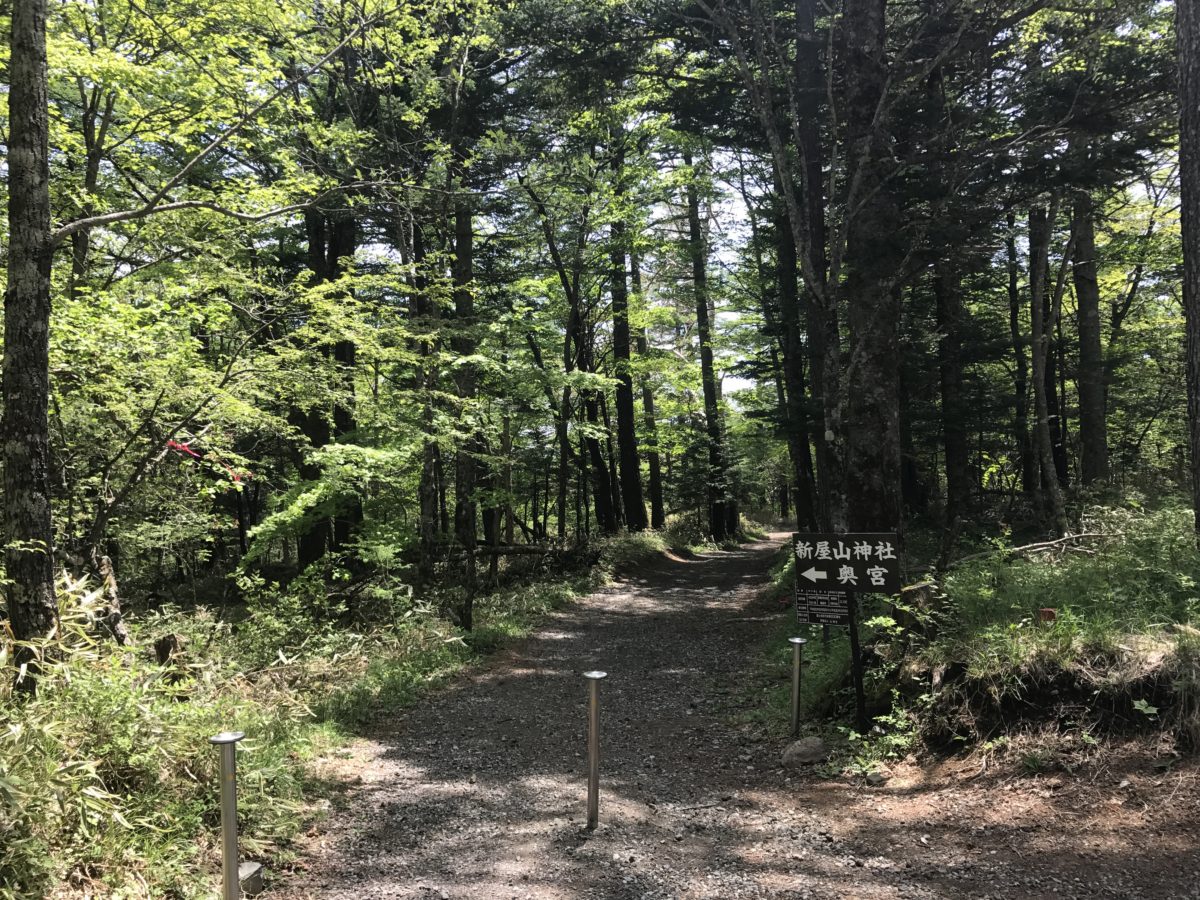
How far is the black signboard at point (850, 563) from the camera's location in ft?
18.5

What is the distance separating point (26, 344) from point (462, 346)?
25.7 ft

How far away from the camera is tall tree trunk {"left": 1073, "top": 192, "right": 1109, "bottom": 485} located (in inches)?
539

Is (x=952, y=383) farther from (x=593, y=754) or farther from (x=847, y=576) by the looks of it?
(x=593, y=754)

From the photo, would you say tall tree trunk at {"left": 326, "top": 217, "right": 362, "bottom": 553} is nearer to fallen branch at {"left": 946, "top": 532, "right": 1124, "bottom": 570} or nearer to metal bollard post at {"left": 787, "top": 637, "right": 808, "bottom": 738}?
metal bollard post at {"left": 787, "top": 637, "right": 808, "bottom": 738}

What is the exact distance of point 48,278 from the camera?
4.59 metres

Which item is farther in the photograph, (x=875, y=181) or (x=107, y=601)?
(x=875, y=181)

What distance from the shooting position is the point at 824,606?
5941mm

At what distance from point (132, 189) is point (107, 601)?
7.09 m

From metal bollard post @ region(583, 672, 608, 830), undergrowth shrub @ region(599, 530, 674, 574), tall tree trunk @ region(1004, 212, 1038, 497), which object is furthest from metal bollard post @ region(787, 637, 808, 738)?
tall tree trunk @ region(1004, 212, 1038, 497)

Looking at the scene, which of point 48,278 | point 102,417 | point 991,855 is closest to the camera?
point 991,855

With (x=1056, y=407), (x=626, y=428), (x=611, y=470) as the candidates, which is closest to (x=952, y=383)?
(x=1056, y=407)

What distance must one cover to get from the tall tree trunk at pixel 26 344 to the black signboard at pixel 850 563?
577 cm

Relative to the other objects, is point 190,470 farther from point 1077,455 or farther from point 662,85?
point 1077,455

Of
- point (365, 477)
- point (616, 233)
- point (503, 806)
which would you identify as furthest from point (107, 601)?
point (616, 233)
